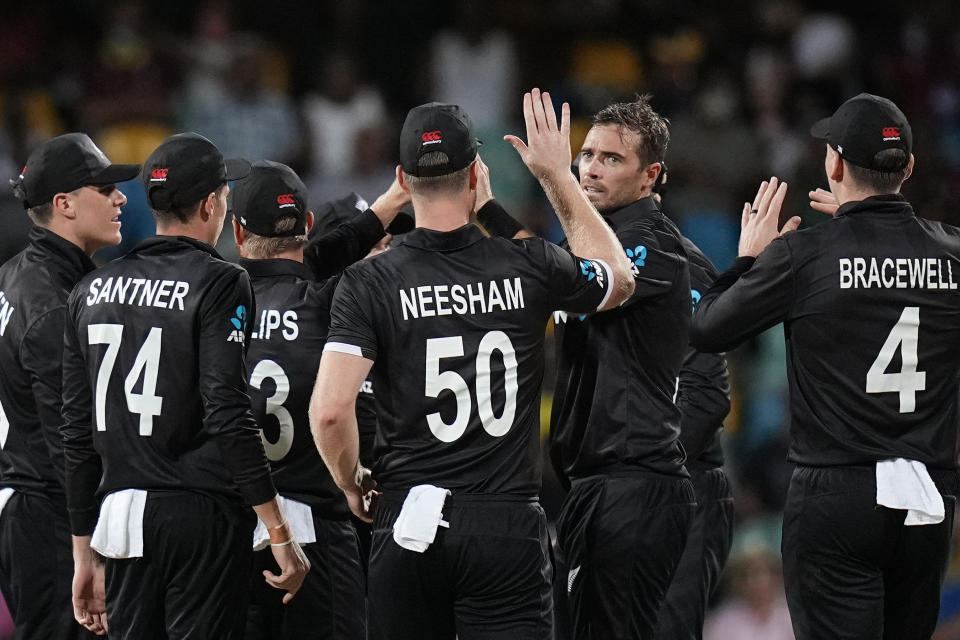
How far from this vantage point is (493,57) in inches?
525

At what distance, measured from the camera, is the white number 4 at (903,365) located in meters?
5.05

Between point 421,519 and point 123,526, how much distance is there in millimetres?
1119

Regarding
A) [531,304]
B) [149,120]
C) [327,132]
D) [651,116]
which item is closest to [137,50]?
[149,120]

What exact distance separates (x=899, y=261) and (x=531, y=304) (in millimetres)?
1433

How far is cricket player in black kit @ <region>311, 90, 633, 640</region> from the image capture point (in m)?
4.70

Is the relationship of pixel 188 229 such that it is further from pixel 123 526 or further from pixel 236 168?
pixel 123 526

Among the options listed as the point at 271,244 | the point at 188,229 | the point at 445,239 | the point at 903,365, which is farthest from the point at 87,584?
the point at 903,365

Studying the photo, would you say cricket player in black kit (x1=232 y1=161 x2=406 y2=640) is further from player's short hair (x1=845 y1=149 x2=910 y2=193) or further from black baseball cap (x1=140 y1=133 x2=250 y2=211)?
player's short hair (x1=845 y1=149 x2=910 y2=193)

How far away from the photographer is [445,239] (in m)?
4.88

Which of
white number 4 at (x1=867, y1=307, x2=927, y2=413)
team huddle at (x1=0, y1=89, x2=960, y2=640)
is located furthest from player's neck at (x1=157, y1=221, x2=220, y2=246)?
white number 4 at (x1=867, y1=307, x2=927, y2=413)

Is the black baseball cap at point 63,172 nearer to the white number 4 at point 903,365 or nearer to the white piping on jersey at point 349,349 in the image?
the white piping on jersey at point 349,349

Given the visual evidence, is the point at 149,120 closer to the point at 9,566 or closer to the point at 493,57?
the point at 493,57

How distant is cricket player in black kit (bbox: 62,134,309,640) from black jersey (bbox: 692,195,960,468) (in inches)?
71.1

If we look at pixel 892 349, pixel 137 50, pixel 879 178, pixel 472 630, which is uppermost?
pixel 137 50
